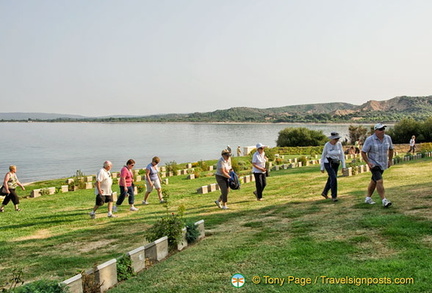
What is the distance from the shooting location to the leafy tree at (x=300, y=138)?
64.2 meters

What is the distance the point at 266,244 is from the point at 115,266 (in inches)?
95.2

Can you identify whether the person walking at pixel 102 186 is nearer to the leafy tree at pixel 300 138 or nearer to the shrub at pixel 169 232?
the shrub at pixel 169 232

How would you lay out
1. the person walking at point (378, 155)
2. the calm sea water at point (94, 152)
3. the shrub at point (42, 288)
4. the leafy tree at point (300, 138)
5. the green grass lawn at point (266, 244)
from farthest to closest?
the leafy tree at point (300, 138), the calm sea water at point (94, 152), the person walking at point (378, 155), the green grass lawn at point (266, 244), the shrub at point (42, 288)

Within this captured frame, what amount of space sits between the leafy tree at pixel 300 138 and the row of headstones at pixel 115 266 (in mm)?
58368

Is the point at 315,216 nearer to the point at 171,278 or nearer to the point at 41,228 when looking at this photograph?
the point at 171,278

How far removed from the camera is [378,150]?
8789mm

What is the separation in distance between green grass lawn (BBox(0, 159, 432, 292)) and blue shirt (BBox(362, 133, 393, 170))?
93 cm

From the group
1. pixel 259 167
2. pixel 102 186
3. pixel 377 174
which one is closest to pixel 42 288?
pixel 102 186

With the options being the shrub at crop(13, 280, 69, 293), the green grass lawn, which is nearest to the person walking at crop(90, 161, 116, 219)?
the green grass lawn

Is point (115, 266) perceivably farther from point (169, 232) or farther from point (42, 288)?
point (169, 232)

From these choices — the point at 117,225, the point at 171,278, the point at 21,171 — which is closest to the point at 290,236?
the point at 171,278

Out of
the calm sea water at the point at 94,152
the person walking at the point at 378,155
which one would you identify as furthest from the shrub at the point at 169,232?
the calm sea water at the point at 94,152

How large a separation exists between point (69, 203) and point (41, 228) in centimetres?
515

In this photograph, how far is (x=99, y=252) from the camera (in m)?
7.50
